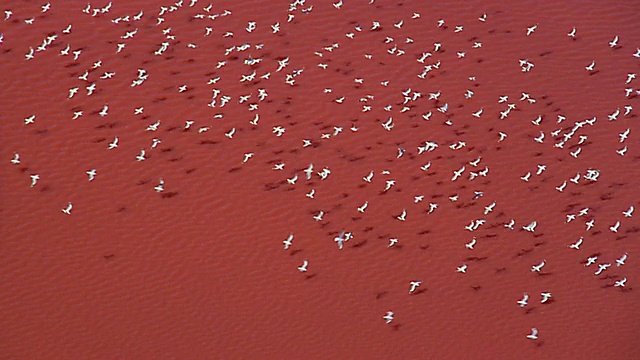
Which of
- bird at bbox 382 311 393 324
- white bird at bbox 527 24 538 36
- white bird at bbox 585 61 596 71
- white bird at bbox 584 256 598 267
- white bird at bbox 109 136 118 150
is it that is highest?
white bird at bbox 527 24 538 36

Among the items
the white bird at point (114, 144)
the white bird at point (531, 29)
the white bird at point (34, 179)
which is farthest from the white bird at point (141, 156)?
the white bird at point (531, 29)

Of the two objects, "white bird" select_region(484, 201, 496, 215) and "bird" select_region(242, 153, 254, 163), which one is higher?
"bird" select_region(242, 153, 254, 163)

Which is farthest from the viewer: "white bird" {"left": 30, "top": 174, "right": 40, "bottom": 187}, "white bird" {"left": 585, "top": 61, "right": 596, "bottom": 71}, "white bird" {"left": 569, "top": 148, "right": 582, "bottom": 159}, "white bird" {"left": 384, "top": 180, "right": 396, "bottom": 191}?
"white bird" {"left": 585, "top": 61, "right": 596, "bottom": 71}

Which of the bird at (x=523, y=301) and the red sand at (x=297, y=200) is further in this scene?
the bird at (x=523, y=301)

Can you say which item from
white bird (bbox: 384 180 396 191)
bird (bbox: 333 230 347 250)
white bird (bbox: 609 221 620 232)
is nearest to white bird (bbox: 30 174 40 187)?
bird (bbox: 333 230 347 250)

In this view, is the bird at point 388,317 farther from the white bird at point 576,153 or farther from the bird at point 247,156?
the white bird at point 576,153

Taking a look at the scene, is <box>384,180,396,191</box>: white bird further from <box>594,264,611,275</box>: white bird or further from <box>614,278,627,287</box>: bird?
<box>614,278,627,287</box>: bird

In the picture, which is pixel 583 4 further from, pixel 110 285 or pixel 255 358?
pixel 110 285

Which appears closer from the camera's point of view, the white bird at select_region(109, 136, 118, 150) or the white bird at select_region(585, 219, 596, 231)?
the white bird at select_region(109, 136, 118, 150)
